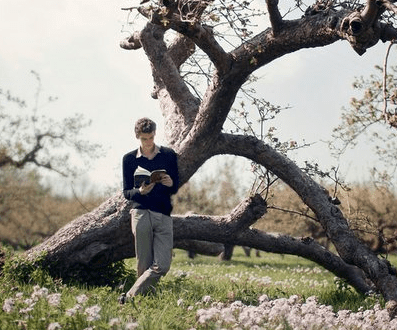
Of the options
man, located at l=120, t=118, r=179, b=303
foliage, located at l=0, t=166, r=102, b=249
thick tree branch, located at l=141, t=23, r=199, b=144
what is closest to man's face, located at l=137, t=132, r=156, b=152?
man, located at l=120, t=118, r=179, b=303

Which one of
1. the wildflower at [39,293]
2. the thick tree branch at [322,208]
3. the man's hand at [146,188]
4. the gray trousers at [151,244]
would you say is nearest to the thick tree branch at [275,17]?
the thick tree branch at [322,208]

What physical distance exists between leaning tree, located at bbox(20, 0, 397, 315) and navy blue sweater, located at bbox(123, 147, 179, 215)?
171 cm

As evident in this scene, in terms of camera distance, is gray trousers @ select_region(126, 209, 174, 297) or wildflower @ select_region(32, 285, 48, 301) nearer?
wildflower @ select_region(32, 285, 48, 301)

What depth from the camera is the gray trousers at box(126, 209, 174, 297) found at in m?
7.53

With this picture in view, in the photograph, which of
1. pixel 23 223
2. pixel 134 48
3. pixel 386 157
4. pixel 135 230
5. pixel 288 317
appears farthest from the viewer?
pixel 23 223

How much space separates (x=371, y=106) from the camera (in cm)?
1302

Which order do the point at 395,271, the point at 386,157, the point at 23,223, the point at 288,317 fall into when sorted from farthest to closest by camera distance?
1. the point at 23,223
2. the point at 386,157
3. the point at 395,271
4. the point at 288,317

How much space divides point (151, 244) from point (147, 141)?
4.33 ft

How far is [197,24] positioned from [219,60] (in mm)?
917

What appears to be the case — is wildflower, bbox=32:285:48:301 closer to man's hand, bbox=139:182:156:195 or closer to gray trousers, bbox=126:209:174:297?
gray trousers, bbox=126:209:174:297

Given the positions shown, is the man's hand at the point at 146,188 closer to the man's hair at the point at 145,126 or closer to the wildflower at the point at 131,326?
the man's hair at the point at 145,126

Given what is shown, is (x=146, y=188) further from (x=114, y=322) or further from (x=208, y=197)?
(x=208, y=197)

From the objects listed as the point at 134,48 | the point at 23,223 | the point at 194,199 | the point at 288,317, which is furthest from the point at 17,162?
the point at 288,317

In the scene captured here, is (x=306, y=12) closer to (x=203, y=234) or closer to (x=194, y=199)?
(x=203, y=234)
